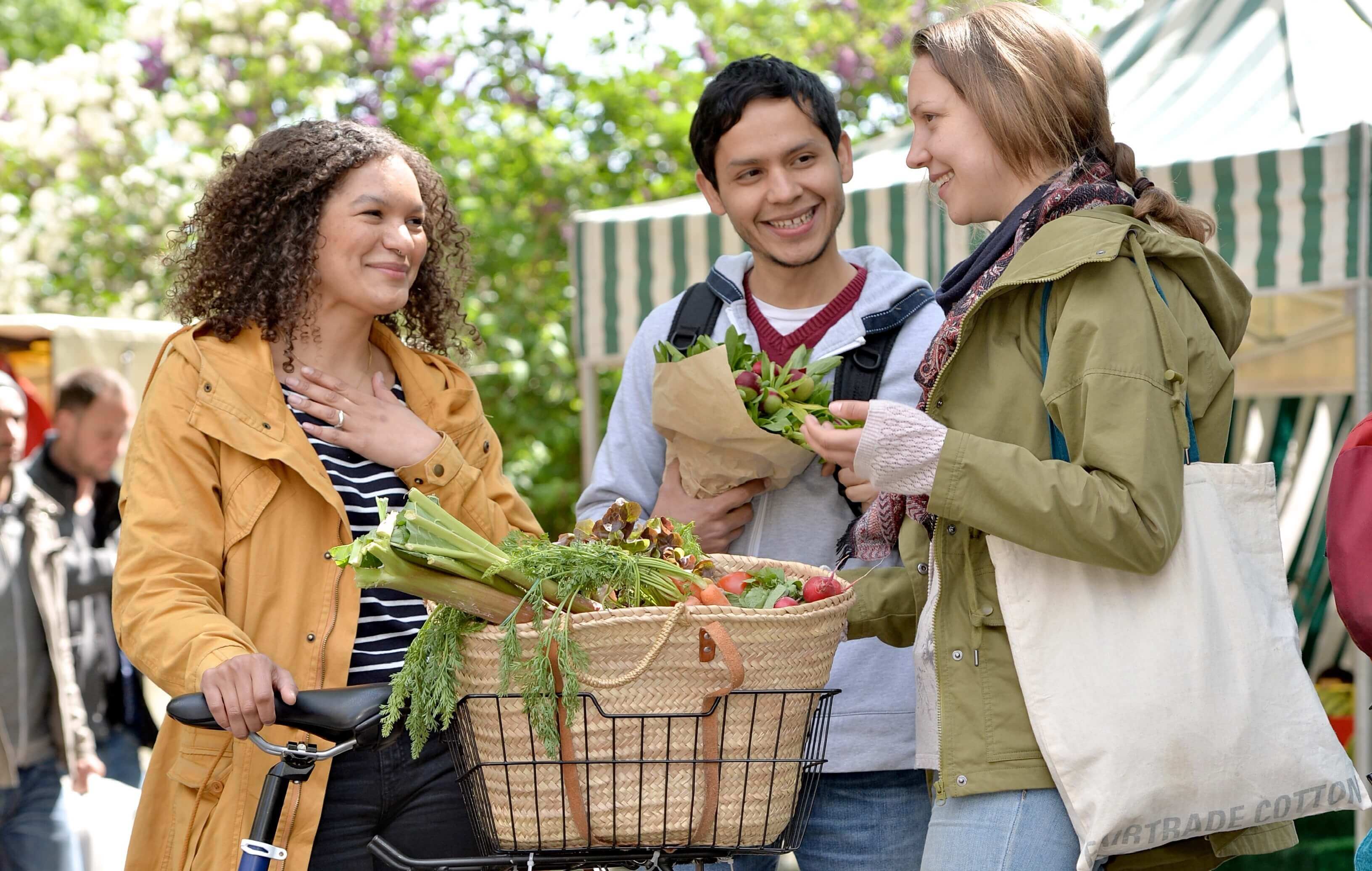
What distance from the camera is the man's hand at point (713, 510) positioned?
2.82m

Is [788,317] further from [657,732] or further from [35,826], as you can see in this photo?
[35,826]

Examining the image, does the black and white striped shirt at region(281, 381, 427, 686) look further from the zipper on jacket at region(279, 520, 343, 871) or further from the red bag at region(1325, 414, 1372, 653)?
the red bag at region(1325, 414, 1372, 653)

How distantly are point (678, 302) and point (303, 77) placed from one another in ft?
25.7

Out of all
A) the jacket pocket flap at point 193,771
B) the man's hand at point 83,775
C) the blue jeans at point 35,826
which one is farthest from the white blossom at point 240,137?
the jacket pocket flap at point 193,771

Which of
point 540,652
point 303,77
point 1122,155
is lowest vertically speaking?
point 540,652

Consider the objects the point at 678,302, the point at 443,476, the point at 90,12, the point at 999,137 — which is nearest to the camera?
the point at 999,137

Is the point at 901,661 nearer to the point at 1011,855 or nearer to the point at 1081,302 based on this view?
the point at 1011,855

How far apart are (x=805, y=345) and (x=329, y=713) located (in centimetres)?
128

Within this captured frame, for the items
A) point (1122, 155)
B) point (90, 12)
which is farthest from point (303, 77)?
A: point (1122, 155)

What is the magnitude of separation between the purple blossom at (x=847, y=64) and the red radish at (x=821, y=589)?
882 centimetres

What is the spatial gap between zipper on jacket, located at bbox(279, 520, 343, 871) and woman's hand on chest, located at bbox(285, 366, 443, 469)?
161mm

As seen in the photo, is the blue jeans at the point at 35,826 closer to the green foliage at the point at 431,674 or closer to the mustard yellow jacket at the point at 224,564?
the mustard yellow jacket at the point at 224,564

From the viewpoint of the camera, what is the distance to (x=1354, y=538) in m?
2.23

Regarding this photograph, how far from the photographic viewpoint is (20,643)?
5.39m
